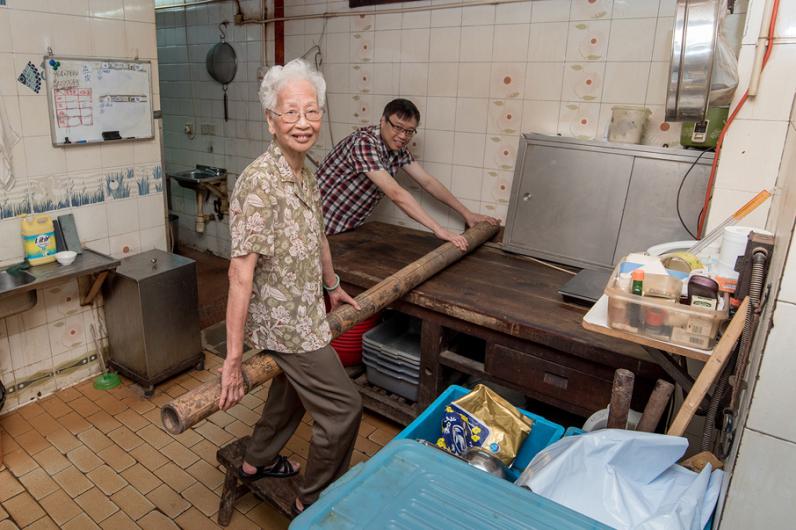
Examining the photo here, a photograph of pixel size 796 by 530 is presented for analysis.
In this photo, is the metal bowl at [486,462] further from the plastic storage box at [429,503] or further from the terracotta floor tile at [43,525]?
the terracotta floor tile at [43,525]

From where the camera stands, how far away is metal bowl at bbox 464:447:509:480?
128 cm

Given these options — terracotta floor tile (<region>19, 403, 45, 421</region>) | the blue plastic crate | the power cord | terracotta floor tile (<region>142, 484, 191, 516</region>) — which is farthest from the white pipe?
terracotta floor tile (<region>19, 403, 45, 421</region>)

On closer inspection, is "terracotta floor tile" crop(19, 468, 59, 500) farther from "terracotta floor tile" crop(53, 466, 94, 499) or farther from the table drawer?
the table drawer

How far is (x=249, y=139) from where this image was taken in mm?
4273

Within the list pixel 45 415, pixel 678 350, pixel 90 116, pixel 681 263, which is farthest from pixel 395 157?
pixel 45 415

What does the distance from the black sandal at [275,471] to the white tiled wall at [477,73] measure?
1.72 meters

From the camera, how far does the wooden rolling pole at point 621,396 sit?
1.29m

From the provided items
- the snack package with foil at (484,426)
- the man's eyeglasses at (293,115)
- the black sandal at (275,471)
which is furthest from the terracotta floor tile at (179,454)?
the man's eyeglasses at (293,115)

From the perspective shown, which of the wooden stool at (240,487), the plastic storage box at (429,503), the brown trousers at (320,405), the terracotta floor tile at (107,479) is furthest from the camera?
the terracotta floor tile at (107,479)

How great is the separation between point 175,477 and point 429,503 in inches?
73.9

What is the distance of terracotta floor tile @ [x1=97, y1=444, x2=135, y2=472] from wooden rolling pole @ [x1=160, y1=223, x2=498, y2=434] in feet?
3.44

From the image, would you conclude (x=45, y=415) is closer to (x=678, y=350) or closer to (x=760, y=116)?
(x=678, y=350)

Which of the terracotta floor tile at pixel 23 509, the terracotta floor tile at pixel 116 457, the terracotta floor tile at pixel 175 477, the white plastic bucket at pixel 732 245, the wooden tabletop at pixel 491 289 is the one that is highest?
the white plastic bucket at pixel 732 245

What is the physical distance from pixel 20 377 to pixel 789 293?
3.27 meters
